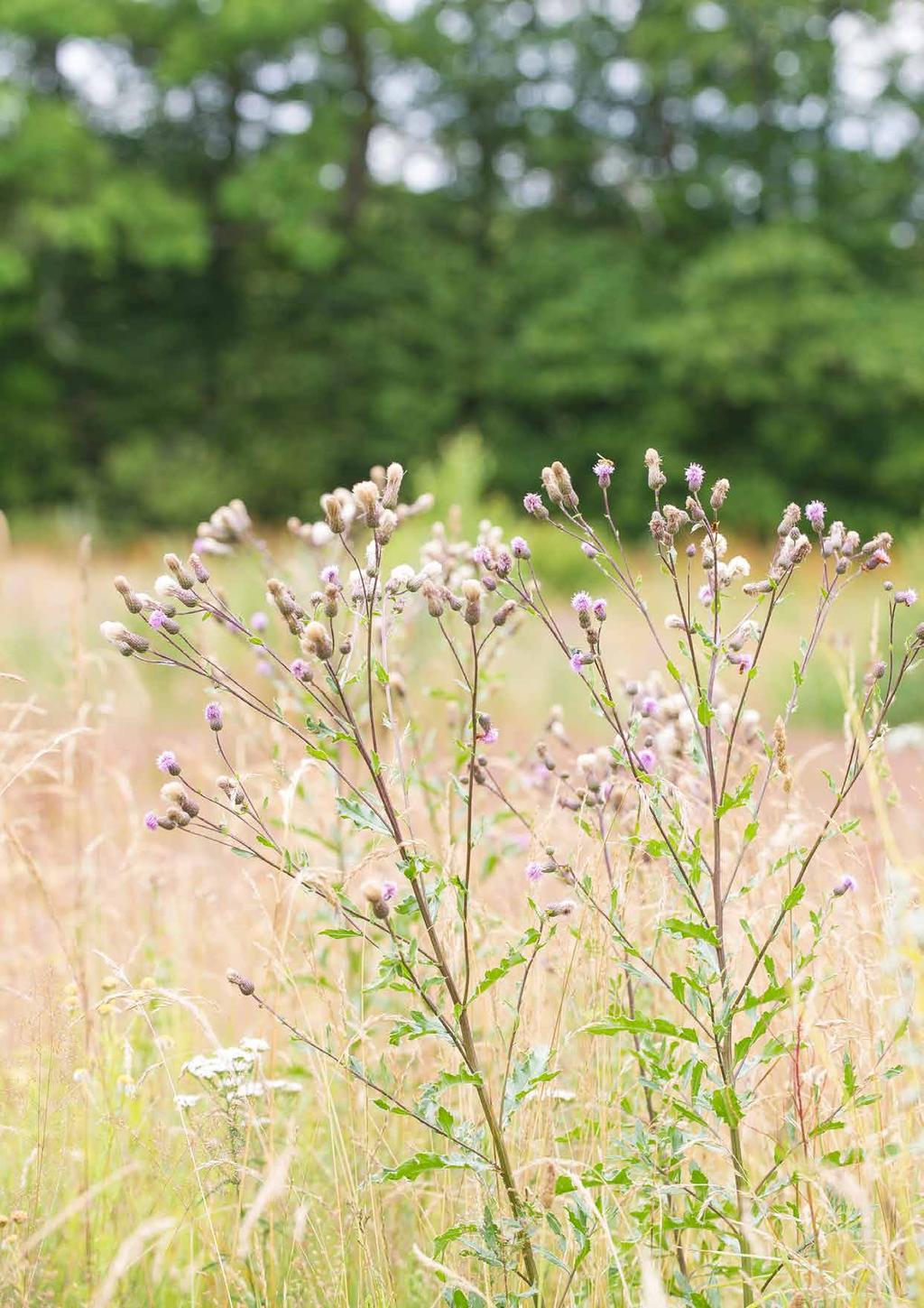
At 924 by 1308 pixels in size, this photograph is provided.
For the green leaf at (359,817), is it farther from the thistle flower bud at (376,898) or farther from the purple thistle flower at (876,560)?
the purple thistle flower at (876,560)

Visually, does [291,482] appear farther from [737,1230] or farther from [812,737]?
[737,1230]

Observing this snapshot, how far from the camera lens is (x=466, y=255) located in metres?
20.1

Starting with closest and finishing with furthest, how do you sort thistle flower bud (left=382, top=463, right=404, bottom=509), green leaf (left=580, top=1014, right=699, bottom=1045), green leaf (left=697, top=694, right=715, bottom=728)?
green leaf (left=580, top=1014, right=699, bottom=1045), green leaf (left=697, top=694, right=715, bottom=728), thistle flower bud (left=382, top=463, right=404, bottom=509)

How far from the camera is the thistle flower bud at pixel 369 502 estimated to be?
1415mm

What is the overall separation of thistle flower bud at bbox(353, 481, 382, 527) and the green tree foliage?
16716 millimetres

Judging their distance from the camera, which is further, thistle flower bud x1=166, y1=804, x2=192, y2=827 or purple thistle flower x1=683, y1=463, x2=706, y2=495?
purple thistle flower x1=683, y1=463, x2=706, y2=495

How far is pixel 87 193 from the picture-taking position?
17.7m

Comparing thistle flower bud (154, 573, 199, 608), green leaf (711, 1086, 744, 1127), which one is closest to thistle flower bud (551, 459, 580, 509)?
thistle flower bud (154, 573, 199, 608)

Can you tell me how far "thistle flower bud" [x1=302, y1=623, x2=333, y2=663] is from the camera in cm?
135

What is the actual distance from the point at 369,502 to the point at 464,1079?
0.65m

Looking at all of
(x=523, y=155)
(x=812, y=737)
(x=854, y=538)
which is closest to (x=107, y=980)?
(x=854, y=538)

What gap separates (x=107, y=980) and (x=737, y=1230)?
98cm

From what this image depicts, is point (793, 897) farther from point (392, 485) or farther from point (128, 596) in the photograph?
point (128, 596)

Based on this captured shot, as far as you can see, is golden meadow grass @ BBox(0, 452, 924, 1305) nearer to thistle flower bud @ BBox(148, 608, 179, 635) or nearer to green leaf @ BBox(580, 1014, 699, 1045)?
green leaf @ BBox(580, 1014, 699, 1045)
